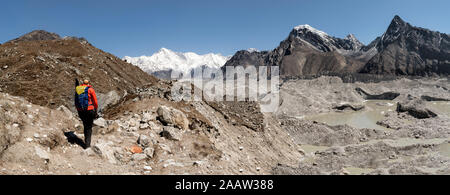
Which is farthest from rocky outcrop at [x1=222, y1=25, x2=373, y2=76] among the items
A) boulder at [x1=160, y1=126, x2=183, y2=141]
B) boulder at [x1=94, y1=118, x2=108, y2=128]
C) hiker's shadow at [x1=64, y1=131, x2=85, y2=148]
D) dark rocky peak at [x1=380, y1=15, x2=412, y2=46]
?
hiker's shadow at [x1=64, y1=131, x2=85, y2=148]

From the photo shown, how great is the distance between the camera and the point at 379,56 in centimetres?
9069

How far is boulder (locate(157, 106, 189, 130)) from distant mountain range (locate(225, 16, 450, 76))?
87.8 m

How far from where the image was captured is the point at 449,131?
65.5 feet

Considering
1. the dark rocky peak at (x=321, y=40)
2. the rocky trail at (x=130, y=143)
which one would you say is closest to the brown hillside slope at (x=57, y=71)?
the rocky trail at (x=130, y=143)

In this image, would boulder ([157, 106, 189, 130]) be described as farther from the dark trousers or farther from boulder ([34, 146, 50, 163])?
boulder ([34, 146, 50, 163])

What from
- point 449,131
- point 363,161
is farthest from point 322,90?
point 363,161

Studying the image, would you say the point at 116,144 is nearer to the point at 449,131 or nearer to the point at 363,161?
the point at 363,161

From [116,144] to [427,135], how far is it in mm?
21250

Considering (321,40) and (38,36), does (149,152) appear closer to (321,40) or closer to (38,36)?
(38,36)

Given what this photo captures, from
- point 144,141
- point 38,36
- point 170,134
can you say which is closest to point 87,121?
point 144,141

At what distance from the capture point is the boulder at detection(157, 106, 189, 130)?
910cm

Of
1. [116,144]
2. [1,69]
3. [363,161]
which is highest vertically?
[1,69]

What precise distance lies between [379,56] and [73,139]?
4003 inches

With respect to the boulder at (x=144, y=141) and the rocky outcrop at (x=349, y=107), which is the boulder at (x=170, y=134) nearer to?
the boulder at (x=144, y=141)
